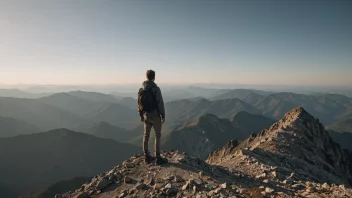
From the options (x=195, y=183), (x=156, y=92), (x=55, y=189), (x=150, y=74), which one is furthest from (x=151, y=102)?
(x=55, y=189)

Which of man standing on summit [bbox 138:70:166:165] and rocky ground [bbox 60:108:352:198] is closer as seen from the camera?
rocky ground [bbox 60:108:352:198]

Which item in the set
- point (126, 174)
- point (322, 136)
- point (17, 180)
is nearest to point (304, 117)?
point (322, 136)

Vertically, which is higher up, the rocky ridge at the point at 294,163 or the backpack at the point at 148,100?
the backpack at the point at 148,100

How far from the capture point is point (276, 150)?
29406mm

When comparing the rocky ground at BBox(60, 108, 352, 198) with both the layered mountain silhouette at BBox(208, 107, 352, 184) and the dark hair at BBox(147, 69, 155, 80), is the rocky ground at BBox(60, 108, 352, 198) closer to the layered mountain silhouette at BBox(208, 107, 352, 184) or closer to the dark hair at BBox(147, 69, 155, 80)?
the layered mountain silhouette at BBox(208, 107, 352, 184)

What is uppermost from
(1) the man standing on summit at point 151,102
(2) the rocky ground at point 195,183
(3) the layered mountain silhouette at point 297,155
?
(1) the man standing on summit at point 151,102

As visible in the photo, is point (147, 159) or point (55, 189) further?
point (55, 189)

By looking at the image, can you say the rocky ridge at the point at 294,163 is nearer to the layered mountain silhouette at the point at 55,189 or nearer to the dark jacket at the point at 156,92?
the dark jacket at the point at 156,92

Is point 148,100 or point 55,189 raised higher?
point 148,100

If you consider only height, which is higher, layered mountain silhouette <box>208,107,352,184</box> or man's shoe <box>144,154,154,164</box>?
man's shoe <box>144,154,154,164</box>

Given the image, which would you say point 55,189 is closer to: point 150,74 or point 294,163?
point 294,163

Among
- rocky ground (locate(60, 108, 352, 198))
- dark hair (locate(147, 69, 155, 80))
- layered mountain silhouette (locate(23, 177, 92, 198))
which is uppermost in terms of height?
dark hair (locate(147, 69, 155, 80))

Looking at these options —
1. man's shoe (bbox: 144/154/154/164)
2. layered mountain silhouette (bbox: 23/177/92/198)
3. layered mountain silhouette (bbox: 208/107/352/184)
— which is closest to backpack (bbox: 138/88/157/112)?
man's shoe (bbox: 144/154/154/164)

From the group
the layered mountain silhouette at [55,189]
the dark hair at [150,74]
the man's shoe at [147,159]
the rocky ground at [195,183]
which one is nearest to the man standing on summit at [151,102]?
the dark hair at [150,74]
